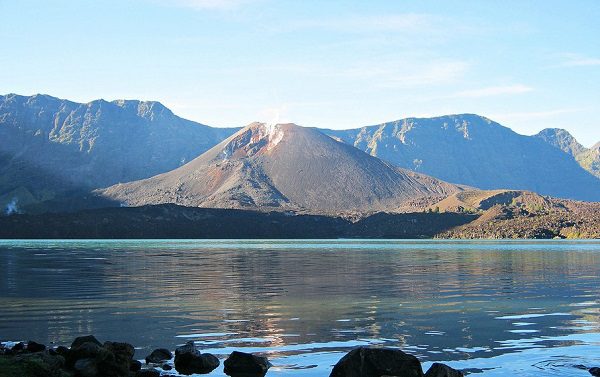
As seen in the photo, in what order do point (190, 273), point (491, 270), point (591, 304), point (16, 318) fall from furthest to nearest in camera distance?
point (491, 270), point (190, 273), point (591, 304), point (16, 318)

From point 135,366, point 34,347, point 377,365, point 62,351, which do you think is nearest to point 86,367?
point 135,366

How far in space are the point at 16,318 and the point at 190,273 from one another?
41757mm

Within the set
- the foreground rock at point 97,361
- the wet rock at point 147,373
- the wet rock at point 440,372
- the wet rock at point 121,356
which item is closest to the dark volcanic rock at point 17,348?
the foreground rock at point 97,361

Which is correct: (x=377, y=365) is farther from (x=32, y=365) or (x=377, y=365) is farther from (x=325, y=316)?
(x=325, y=316)

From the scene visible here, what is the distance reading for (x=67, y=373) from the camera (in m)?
26.9

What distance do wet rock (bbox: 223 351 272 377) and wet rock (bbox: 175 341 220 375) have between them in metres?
0.89

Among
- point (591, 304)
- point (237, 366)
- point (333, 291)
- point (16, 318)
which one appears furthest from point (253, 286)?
point (237, 366)

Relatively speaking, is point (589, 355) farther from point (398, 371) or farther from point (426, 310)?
point (426, 310)

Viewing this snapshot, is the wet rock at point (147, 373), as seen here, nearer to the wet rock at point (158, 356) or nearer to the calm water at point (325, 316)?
the wet rock at point (158, 356)

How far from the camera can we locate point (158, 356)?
3167cm

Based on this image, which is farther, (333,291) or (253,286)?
(253,286)

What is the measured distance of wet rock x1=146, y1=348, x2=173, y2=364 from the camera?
1235 inches

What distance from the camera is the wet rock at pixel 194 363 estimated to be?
29.8 m

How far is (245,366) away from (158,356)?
16.3 feet
